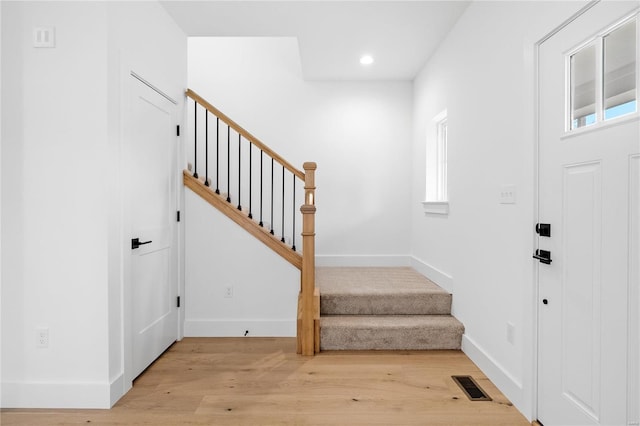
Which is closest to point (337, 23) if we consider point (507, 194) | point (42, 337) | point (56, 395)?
point (507, 194)

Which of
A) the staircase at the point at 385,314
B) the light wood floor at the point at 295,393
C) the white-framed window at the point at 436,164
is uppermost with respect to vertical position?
the white-framed window at the point at 436,164

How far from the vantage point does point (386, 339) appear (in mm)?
3123

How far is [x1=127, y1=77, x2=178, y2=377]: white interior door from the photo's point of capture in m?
2.61

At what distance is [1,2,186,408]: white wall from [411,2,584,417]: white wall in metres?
2.50

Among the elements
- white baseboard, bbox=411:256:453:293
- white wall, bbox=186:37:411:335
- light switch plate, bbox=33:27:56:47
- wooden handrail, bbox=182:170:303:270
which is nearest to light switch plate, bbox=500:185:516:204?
white baseboard, bbox=411:256:453:293

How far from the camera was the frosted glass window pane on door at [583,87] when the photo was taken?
1.69m

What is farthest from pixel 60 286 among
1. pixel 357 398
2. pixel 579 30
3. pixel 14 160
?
pixel 579 30

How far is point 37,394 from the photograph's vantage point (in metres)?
2.24

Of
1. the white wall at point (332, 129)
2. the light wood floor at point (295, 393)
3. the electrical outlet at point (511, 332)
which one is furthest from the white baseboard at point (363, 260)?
the electrical outlet at point (511, 332)

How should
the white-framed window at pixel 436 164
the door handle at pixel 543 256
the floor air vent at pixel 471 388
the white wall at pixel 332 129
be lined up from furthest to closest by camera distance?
the white wall at pixel 332 129 < the white-framed window at pixel 436 164 < the floor air vent at pixel 471 388 < the door handle at pixel 543 256

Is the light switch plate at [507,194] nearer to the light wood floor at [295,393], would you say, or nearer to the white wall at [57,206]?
the light wood floor at [295,393]

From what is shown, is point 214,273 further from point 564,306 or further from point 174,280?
point 564,306

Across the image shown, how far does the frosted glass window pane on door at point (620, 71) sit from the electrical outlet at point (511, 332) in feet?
4.34

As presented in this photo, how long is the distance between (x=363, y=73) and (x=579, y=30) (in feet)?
9.79
